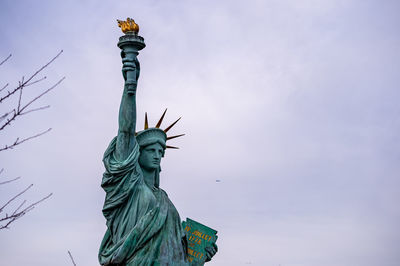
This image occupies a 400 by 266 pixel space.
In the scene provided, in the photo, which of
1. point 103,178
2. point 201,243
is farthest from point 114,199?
point 201,243

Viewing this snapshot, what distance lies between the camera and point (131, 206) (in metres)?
11.0

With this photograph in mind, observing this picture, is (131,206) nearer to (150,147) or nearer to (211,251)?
(150,147)

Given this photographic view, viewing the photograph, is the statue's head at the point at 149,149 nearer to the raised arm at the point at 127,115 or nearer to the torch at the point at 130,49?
the raised arm at the point at 127,115

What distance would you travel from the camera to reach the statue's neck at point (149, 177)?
38.1 ft

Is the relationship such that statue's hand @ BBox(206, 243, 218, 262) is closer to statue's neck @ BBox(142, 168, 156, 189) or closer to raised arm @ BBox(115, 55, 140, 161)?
statue's neck @ BBox(142, 168, 156, 189)

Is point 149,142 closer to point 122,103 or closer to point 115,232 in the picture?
point 122,103

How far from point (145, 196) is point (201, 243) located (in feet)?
4.60

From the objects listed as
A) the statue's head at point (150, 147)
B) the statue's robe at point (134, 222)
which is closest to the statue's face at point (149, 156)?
the statue's head at point (150, 147)

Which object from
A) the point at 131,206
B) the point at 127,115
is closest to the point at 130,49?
the point at 127,115

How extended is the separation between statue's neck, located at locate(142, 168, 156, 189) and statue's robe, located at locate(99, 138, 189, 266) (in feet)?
0.93

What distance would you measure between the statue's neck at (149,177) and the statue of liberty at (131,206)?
0.52ft

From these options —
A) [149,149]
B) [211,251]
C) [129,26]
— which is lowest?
[211,251]

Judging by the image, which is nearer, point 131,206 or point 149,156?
point 131,206

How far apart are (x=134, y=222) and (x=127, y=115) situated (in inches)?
69.5
